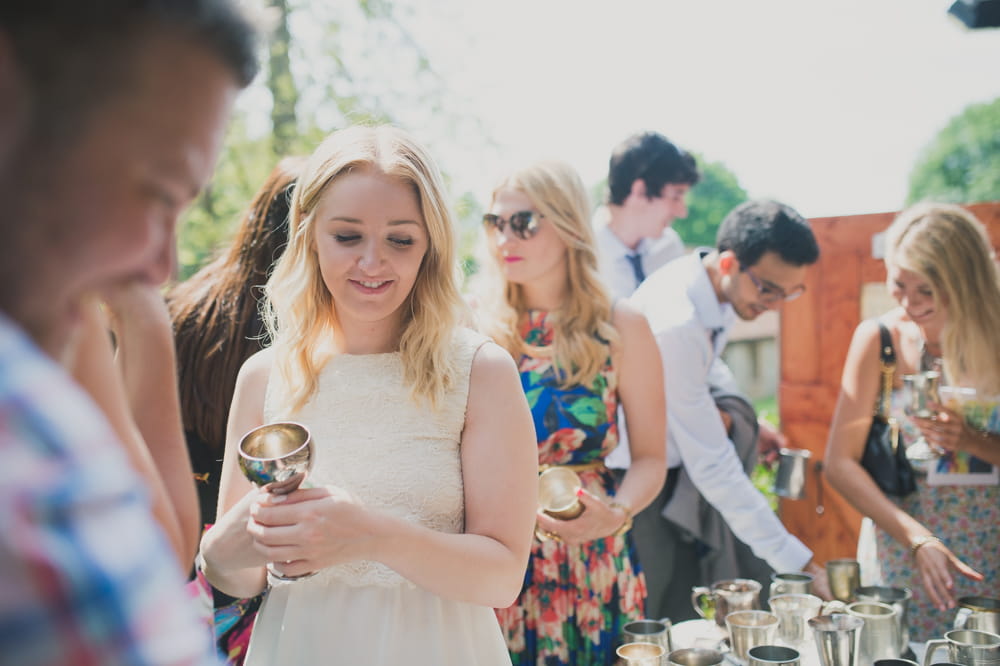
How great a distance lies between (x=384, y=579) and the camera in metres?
1.74

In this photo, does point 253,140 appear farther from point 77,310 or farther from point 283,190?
point 77,310

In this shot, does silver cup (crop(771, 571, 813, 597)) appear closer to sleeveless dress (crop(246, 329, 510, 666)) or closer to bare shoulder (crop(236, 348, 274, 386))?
A: sleeveless dress (crop(246, 329, 510, 666))

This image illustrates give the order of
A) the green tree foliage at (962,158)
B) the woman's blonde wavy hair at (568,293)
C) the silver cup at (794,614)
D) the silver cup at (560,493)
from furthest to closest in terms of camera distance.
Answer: the green tree foliage at (962,158), the woman's blonde wavy hair at (568,293), the silver cup at (560,493), the silver cup at (794,614)

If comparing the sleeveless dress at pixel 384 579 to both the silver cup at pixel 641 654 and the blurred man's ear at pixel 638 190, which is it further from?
the blurred man's ear at pixel 638 190

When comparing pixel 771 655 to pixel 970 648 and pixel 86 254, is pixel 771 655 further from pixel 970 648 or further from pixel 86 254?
pixel 86 254

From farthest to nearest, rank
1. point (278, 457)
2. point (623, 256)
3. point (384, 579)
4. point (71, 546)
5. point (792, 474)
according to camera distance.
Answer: point (623, 256) → point (792, 474) → point (384, 579) → point (278, 457) → point (71, 546)

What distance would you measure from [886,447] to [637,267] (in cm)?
211

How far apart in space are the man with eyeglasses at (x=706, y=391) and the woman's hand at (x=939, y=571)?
536mm

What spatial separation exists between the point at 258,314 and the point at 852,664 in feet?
6.08

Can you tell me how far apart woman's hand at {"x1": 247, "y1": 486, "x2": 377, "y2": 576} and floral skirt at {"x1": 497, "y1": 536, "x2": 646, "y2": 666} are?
1.39 m

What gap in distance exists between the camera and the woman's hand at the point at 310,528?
4.74 ft

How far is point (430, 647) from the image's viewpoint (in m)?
1.72

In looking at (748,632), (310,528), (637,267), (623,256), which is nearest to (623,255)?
(623,256)

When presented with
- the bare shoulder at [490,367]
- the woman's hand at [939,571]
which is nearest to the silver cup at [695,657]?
the bare shoulder at [490,367]
